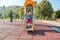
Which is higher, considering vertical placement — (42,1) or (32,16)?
(42,1)

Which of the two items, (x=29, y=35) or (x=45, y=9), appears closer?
(x=29, y=35)

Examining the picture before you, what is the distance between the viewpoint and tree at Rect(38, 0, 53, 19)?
66.4m

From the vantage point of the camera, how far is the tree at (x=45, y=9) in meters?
66.4

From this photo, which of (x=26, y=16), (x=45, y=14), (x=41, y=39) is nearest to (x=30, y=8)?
(x=26, y=16)

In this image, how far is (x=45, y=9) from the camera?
67562 mm

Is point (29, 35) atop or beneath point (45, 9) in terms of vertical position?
beneath

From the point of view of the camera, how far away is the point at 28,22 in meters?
16.8

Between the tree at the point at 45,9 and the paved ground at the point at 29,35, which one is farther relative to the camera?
the tree at the point at 45,9

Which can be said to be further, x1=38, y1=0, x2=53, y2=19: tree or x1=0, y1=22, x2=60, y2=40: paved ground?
x1=38, y1=0, x2=53, y2=19: tree

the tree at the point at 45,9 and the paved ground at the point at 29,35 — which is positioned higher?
the tree at the point at 45,9

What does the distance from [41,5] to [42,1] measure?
175 cm

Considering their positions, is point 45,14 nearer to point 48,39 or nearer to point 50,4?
point 50,4

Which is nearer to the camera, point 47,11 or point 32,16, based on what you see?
point 32,16

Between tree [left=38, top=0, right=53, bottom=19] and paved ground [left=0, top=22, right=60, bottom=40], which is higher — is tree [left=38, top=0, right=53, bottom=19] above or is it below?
above
